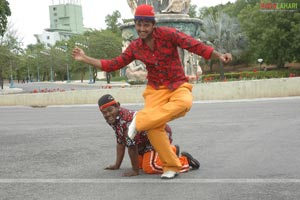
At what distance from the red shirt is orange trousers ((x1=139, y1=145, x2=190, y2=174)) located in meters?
0.79

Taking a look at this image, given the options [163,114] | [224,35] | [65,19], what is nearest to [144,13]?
[163,114]

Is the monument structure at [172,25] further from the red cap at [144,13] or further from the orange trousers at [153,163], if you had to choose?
the red cap at [144,13]

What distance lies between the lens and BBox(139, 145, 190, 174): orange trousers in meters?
5.13

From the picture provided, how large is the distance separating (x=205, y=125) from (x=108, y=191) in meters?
6.04

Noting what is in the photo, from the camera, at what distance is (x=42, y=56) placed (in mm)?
86938

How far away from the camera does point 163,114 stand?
15.3ft

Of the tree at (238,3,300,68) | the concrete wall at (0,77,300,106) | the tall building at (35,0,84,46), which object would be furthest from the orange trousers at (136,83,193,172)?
the tall building at (35,0,84,46)

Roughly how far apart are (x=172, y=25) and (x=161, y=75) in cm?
1941

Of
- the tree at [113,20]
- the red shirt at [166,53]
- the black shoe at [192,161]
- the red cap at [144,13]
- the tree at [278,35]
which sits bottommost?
the black shoe at [192,161]

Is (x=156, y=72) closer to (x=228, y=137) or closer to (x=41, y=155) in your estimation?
(x=41, y=155)

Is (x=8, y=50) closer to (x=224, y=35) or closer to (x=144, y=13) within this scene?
(x=224, y=35)

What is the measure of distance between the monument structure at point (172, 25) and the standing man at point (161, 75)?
18792 millimetres

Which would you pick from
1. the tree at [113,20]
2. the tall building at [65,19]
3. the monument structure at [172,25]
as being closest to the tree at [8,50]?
the monument structure at [172,25]

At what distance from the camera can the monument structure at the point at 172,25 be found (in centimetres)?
2395
